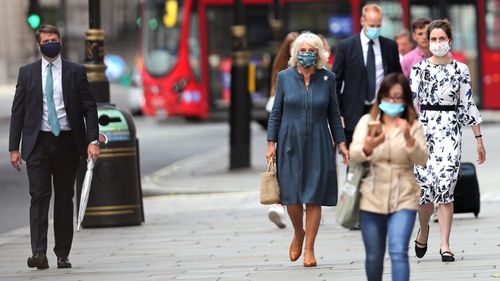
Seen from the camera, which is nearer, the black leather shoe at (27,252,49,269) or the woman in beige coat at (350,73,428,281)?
the woman in beige coat at (350,73,428,281)

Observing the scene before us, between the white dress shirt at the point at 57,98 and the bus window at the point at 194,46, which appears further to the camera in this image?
the bus window at the point at 194,46

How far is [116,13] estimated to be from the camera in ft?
352

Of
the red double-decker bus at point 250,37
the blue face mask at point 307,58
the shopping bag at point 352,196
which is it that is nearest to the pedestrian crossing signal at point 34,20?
the red double-decker bus at point 250,37

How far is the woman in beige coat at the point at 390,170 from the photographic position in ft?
25.5

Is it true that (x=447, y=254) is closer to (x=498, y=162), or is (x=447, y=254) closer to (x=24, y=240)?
(x=24, y=240)

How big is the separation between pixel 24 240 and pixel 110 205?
3.06 ft

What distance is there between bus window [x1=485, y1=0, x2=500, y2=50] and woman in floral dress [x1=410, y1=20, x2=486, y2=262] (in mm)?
22666

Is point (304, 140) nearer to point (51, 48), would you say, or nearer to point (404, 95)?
point (51, 48)

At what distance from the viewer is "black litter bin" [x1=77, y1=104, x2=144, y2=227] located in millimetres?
13820

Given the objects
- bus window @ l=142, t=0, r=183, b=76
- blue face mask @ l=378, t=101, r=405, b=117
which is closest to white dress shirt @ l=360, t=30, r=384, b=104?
blue face mask @ l=378, t=101, r=405, b=117

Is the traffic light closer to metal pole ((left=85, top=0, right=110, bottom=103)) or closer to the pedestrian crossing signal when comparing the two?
the pedestrian crossing signal

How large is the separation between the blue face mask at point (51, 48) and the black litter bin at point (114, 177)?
2.94 meters

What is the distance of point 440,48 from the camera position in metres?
10.3

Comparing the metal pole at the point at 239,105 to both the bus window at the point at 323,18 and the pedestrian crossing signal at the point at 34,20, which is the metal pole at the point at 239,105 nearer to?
Result: the pedestrian crossing signal at the point at 34,20
